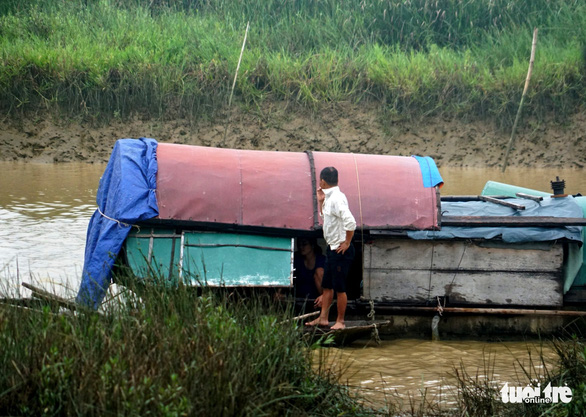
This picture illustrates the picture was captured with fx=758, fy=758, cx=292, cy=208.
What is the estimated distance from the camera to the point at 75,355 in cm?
403

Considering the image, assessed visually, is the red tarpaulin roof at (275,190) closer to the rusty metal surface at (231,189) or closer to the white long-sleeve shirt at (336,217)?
the rusty metal surface at (231,189)

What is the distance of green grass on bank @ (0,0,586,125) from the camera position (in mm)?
18656

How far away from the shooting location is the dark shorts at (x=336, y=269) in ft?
21.6

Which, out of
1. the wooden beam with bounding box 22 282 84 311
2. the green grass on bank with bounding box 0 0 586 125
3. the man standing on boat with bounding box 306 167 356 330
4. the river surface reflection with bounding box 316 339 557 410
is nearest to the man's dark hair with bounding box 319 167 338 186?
the man standing on boat with bounding box 306 167 356 330

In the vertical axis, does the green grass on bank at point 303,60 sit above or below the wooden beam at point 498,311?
above

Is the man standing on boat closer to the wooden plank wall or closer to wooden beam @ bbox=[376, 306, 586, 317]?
the wooden plank wall

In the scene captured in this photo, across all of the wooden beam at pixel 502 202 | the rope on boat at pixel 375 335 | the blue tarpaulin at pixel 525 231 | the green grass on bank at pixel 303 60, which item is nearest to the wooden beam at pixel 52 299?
the rope on boat at pixel 375 335

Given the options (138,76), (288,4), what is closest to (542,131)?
(288,4)

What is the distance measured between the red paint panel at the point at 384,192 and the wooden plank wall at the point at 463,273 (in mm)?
238

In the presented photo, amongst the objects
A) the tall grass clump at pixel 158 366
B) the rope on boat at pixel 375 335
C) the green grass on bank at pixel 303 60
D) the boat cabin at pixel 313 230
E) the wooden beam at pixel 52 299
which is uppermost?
the green grass on bank at pixel 303 60

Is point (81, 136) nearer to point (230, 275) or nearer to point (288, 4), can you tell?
point (288, 4)

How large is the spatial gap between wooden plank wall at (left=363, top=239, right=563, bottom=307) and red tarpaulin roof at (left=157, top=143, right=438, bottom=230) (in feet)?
0.99

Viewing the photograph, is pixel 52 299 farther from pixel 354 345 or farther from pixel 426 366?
pixel 426 366

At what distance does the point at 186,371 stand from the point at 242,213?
2.95 metres
